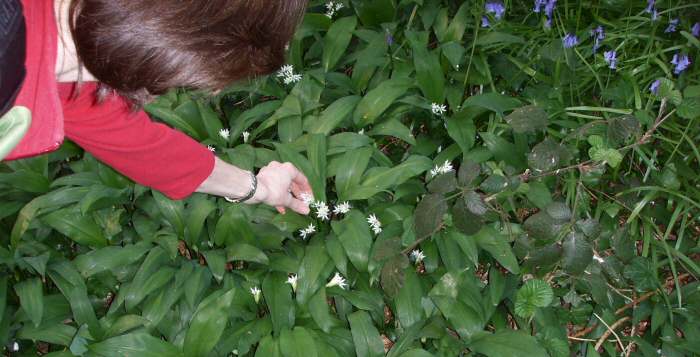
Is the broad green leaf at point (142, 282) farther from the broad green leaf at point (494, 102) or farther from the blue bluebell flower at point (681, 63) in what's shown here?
Result: the blue bluebell flower at point (681, 63)

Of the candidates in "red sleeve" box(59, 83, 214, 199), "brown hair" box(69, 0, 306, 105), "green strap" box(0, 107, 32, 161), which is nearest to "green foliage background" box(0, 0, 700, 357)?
"red sleeve" box(59, 83, 214, 199)

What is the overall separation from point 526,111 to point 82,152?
5.85 feet

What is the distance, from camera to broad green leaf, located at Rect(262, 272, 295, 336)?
203cm

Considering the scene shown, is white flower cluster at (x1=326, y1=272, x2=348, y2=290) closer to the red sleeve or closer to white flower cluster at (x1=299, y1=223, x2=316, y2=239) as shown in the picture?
white flower cluster at (x1=299, y1=223, x2=316, y2=239)

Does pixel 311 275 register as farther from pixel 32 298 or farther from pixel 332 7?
pixel 332 7

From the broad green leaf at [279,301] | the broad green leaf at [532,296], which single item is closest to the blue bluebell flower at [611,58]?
the broad green leaf at [532,296]

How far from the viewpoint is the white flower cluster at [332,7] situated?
2840 millimetres

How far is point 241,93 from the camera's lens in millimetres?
2785

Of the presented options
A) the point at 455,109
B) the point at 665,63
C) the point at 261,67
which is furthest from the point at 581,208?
the point at 261,67

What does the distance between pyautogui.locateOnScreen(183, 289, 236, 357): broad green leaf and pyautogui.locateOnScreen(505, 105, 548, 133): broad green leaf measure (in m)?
1.05

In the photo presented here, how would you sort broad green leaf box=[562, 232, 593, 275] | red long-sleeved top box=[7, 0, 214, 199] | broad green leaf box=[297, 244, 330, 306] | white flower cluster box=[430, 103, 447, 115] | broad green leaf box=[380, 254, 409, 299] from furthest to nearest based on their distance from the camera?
white flower cluster box=[430, 103, 447, 115] < broad green leaf box=[297, 244, 330, 306] < broad green leaf box=[380, 254, 409, 299] < broad green leaf box=[562, 232, 593, 275] < red long-sleeved top box=[7, 0, 214, 199]

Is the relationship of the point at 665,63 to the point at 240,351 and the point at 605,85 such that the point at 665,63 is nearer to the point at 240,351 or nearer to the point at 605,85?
the point at 605,85

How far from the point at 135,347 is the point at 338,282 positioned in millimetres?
688

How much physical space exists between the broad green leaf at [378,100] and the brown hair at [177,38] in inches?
50.2
